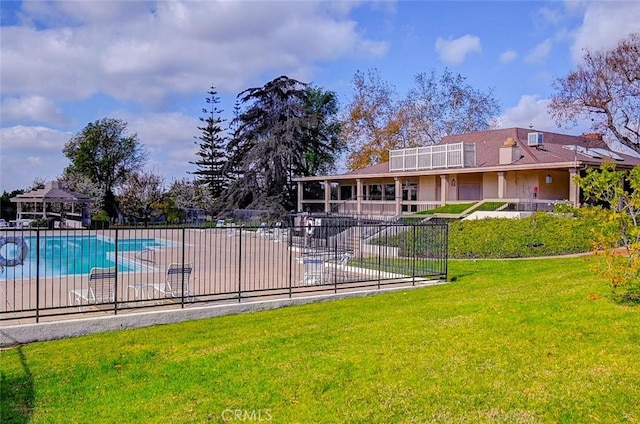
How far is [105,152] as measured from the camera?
1852 inches

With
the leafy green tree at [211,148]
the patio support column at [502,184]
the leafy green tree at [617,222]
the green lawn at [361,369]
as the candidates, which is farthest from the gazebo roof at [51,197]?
the leafy green tree at [617,222]

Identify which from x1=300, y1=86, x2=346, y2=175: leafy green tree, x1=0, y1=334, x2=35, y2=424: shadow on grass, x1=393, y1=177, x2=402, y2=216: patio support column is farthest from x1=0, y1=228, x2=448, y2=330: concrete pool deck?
x1=300, y1=86, x2=346, y2=175: leafy green tree

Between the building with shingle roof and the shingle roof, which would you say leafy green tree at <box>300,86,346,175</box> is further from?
the shingle roof

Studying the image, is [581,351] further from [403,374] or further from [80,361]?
[80,361]

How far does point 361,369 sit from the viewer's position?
5.20 meters

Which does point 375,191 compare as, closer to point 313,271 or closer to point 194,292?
point 313,271

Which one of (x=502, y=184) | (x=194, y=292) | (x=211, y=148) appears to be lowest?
(x=194, y=292)

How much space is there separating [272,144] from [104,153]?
1901 centimetres

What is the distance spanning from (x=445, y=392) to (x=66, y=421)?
133 inches

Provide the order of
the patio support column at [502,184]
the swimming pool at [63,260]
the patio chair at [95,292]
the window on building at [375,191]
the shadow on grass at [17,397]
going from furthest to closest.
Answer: the window on building at [375,191] < the patio support column at [502,184] < the swimming pool at [63,260] < the patio chair at [95,292] < the shadow on grass at [17,397]

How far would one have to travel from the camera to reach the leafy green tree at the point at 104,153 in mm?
46281

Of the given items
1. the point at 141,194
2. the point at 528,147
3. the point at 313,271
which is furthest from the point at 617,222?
the point at 141,194

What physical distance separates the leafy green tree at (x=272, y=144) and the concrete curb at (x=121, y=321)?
87.4 ft

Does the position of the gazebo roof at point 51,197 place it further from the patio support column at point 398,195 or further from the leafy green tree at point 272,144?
the patio support column at point 398,195
